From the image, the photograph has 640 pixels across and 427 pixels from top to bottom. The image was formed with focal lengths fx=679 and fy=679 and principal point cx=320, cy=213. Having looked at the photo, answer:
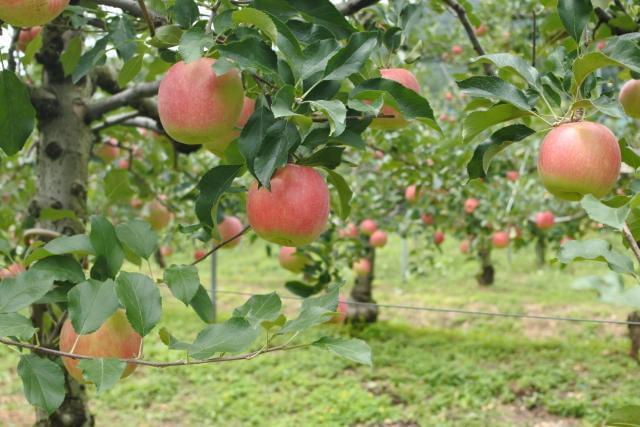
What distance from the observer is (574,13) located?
3.15 feet

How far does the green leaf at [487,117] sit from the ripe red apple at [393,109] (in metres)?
0.10

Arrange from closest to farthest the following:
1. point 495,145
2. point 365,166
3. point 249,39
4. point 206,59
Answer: point 249,39
point 206,59
point 495,145
point 365,166

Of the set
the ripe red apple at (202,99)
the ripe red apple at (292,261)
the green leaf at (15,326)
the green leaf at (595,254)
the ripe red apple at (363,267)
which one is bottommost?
the ripe red apple at (363,267)

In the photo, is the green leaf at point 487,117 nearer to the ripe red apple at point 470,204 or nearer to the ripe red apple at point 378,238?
the ripe red apple at point 470,204

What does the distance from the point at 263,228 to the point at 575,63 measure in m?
0.45

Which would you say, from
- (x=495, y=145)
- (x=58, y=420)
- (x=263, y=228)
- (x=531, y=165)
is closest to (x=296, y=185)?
(x=263, y=228)

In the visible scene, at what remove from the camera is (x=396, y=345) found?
4.52m

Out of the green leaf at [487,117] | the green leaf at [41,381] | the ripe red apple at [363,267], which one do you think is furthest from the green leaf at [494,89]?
the ripe red apple at [363,267]

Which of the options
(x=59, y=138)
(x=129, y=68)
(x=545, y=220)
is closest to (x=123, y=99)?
(x=59, y=138)

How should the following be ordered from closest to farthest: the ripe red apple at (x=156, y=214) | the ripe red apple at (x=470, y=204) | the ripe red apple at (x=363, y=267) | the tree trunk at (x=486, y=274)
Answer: the ripe red apple at (x=156, y=214)
the ripe red apple at (x=470, y=204)
the ripe red apple at (x=363, y=267)
the tree trunk at (x=486, y=274)

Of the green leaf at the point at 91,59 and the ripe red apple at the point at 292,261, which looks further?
the ripe red apple at the point at 292,261

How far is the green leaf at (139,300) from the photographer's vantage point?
814 mm

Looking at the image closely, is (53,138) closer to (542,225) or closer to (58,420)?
(58,420)

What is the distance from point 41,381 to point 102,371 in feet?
0.41
